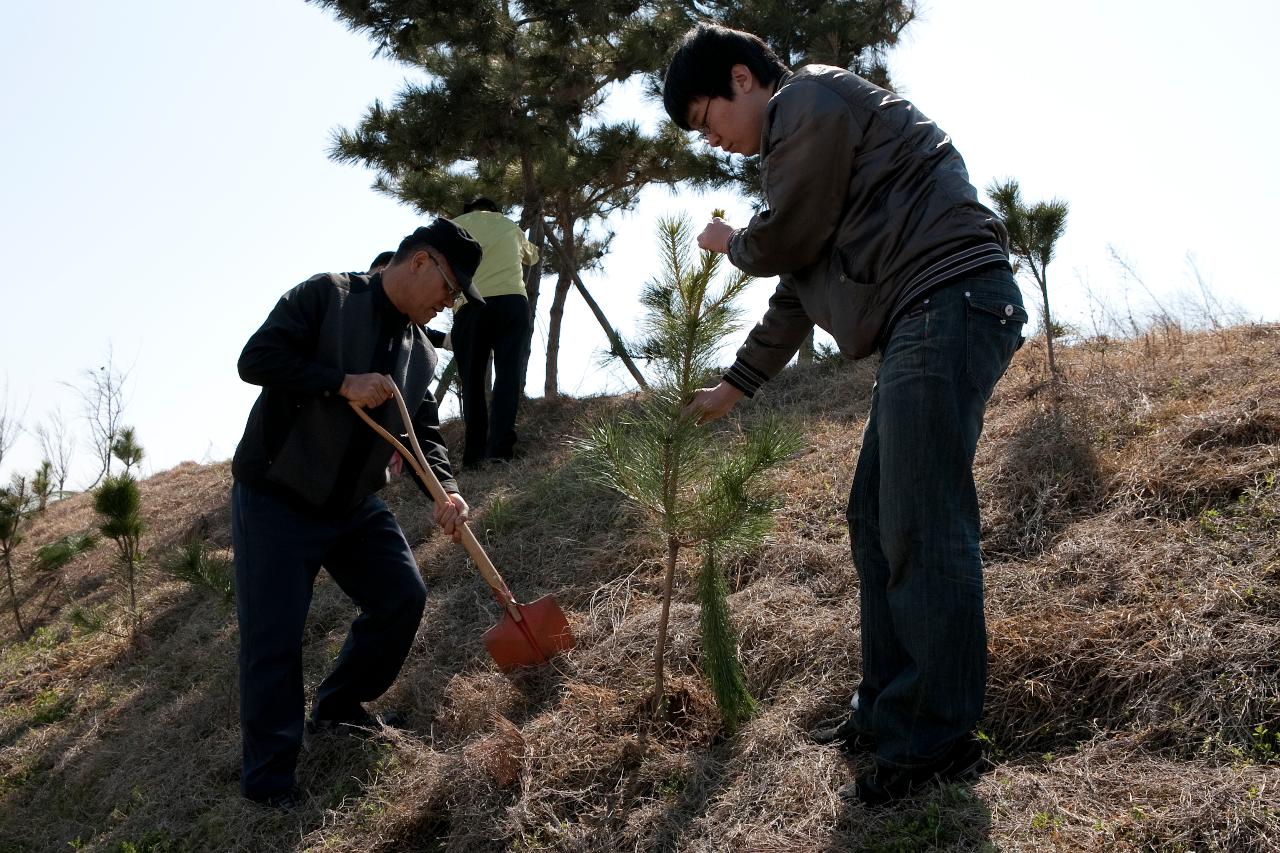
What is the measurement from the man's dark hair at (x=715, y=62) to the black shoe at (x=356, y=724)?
2.39m

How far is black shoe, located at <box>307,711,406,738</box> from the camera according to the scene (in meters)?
3.60

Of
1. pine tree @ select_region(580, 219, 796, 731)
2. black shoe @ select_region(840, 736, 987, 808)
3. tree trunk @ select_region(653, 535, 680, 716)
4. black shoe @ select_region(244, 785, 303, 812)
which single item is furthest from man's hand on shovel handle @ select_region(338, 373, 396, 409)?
black shoe @ select_region(840, 736, 987, 808)

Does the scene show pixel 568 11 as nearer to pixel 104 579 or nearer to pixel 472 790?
pixel 104 579

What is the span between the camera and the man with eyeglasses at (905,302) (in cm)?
218

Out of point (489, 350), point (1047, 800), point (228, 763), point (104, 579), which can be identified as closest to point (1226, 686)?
point (1047, 800)

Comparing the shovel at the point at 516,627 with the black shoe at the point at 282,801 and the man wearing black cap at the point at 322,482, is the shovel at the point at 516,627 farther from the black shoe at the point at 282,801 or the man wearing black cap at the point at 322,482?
the black shoe at the point at 282,801

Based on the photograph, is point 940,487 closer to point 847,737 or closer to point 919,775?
point 919,775

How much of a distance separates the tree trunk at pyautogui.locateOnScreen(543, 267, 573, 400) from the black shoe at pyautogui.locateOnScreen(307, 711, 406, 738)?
4621 millimetres

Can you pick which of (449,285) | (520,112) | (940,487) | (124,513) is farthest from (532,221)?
(940,487)

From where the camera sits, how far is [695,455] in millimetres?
2768

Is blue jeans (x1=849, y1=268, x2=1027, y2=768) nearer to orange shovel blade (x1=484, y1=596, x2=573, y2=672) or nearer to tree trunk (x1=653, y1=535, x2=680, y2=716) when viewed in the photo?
tree trunk (x1=653, y1=535, x2=680, y2=716)

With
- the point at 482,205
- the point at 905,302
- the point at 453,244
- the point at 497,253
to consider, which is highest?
the point at 482,205

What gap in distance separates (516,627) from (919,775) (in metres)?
1.64

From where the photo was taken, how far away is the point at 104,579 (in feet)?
24.3
